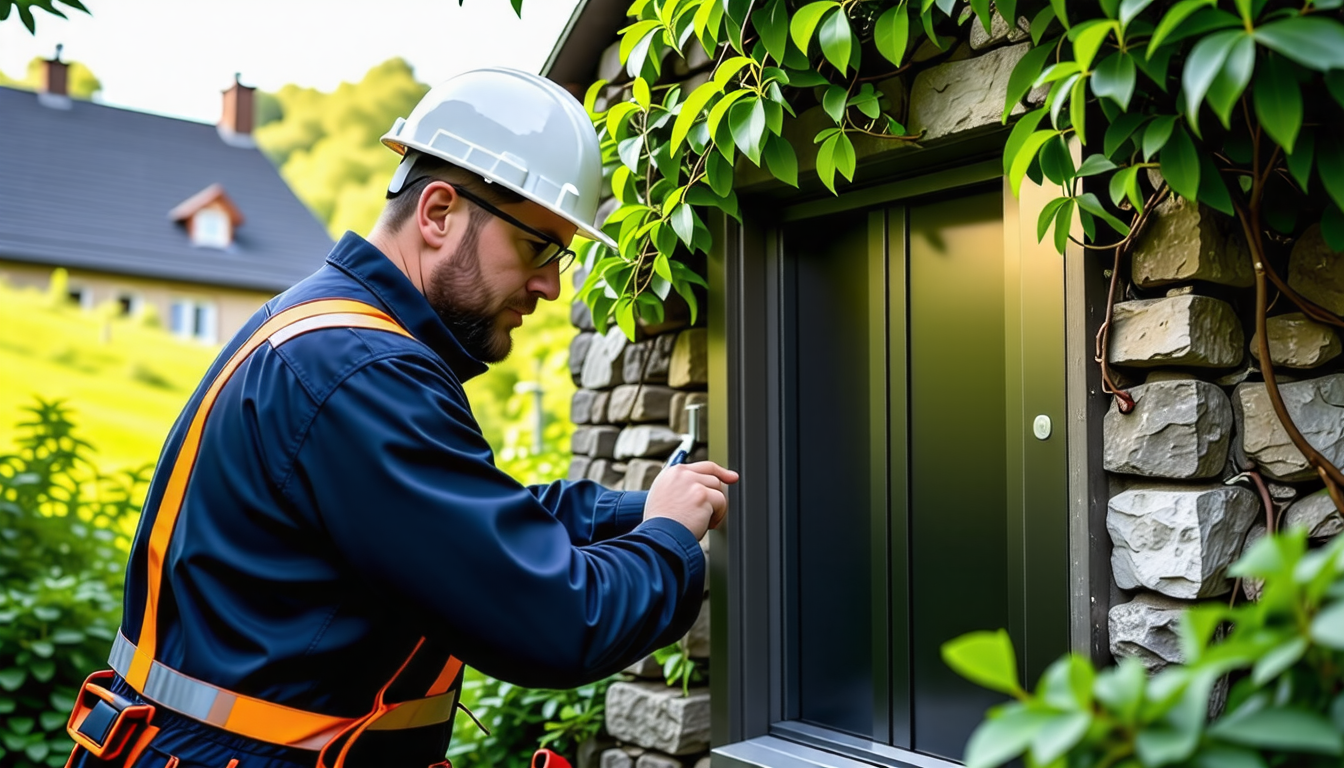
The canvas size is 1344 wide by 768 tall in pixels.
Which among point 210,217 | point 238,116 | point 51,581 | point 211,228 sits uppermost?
point 238,116

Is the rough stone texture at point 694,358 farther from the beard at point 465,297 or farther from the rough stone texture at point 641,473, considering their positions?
the beard at point 465,297

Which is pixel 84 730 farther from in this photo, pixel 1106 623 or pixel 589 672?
pixel 1106 623

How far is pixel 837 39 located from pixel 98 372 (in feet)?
43.7

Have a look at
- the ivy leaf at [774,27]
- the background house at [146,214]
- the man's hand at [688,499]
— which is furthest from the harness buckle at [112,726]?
the background house at [146,214]

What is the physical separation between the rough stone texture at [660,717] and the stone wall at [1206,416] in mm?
1171

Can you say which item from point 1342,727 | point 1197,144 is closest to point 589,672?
point 1342,727

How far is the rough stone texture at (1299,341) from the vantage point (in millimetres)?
1636

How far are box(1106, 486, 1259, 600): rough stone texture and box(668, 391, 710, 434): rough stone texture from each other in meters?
1.16

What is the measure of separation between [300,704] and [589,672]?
1.35 ft

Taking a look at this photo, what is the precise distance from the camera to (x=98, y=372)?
42.5ft

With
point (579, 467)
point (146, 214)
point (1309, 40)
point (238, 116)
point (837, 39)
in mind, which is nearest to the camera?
point (1309, 40)

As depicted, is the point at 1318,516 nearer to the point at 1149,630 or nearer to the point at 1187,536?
the point at 1187,536

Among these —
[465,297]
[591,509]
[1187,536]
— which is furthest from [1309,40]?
[591,509]

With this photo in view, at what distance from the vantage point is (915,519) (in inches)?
93.0
